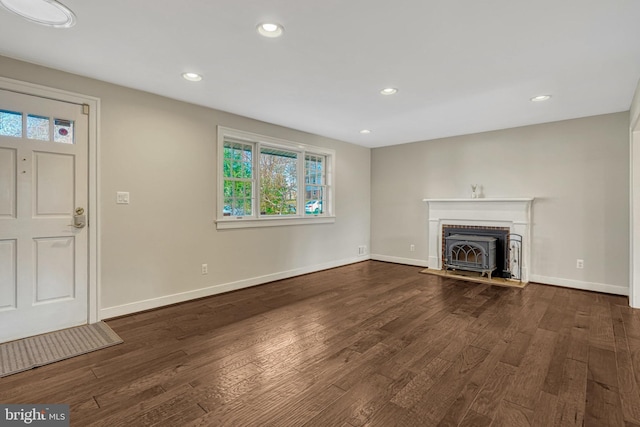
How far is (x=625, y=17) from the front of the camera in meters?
1.98

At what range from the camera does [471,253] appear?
491cm

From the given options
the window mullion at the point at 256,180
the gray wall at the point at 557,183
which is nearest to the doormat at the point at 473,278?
the gray wall at the point at 557,183

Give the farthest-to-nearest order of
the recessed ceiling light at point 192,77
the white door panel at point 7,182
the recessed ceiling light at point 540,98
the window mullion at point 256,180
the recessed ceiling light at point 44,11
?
the window mullion at point 256,180 → the recessed ceiling light at point 540,98 → the recessed ceiling light at point 192,77 → the white door panel at point 7,182 → the recessed ceiling light at point 44,11

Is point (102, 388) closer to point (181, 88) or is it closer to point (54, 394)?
point (54, 394)

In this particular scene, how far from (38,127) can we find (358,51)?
2.89 meters

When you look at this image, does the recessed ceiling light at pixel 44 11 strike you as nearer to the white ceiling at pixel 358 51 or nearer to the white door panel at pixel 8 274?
the white ceiling at pixel 358 51

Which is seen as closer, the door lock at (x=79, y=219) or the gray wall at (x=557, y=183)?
the door lock at (x=79, y=219)

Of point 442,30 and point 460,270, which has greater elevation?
point 442,30

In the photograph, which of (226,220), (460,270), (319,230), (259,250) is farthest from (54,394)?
(460,270)

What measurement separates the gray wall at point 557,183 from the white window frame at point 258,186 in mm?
1642

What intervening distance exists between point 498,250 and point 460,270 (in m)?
0.68

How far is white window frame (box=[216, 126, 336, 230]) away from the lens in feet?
13.1

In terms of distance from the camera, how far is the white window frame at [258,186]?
3.99 metres

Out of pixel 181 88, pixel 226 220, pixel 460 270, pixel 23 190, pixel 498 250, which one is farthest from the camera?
pixel 460 270
